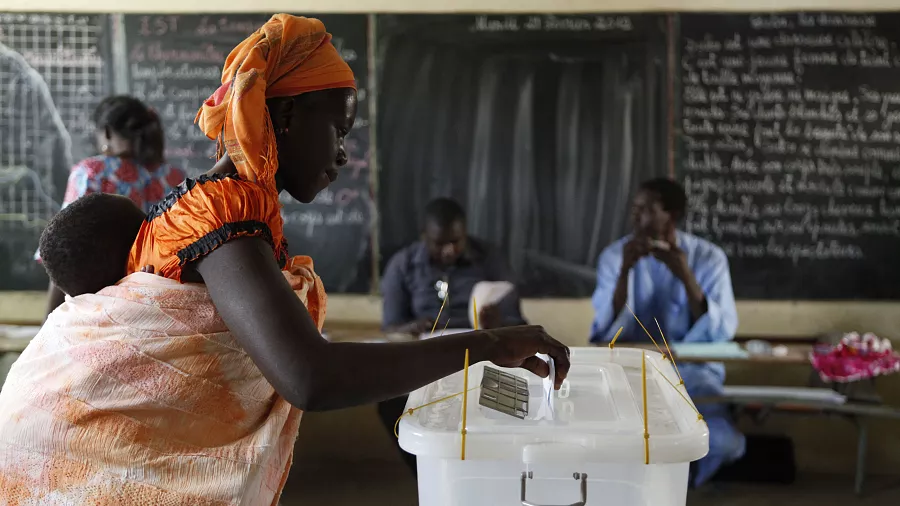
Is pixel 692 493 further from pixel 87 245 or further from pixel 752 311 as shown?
pixel 87 245

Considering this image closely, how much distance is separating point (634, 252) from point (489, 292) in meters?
0.75

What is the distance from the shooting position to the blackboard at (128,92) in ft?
13.0

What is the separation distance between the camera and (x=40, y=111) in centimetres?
404

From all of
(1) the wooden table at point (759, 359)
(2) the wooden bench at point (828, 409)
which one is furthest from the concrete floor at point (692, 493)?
(1) the wooden table at point (759, 359)

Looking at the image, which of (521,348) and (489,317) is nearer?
(521,348)

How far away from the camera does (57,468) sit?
0.90 m

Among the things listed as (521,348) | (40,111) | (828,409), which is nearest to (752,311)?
(828,409)

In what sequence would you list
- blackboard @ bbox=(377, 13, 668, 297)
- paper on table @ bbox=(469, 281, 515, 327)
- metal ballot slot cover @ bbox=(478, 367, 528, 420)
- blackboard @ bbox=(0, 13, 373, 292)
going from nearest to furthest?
metal ballot slot cover @ bbox=(478, 367, 528, 420), paper on table @ bbox=(469, 281, 515, 327), blackboard @ bbox=(377, 13, 668, 297), blackboard @ bbox=(0, 13, 373, 292)

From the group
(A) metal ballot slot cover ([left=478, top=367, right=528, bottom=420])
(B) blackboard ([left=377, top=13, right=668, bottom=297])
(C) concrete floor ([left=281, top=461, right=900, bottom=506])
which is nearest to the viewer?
(A) metal ballot slot cover ([left=478, top=367, right=528, bottom=420])

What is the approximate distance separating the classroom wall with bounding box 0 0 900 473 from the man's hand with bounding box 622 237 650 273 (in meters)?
0.29

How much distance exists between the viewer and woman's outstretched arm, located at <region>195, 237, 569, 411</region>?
2.66 ft

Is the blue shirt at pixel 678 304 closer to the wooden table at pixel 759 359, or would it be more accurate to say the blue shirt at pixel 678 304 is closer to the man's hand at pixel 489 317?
the wooden table at pixel 759 359

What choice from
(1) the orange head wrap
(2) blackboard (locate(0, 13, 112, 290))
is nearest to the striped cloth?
(1) the orange head wrap

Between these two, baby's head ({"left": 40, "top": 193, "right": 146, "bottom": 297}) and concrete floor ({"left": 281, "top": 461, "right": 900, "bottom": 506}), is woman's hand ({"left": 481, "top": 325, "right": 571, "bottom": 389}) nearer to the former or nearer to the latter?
baby's head ({"left": 40, "top": 193, "right": 146, "bottom": 297})
